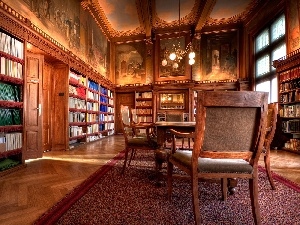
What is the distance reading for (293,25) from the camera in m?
5.70

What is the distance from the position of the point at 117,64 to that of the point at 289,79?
7.85 m

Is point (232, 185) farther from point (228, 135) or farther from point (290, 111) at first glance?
point (290, 111)

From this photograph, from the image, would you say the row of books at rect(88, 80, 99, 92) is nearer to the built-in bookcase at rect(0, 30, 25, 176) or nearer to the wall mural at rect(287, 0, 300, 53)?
the built-in bookcase at rect(0, 30, 25, 176)

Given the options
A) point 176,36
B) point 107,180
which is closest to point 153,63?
point 176,36

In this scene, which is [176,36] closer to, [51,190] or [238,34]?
[238,34]

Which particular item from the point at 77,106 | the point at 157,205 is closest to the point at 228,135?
the point at 157,205

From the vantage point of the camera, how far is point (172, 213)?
5.60 ft

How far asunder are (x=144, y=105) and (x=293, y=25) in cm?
666

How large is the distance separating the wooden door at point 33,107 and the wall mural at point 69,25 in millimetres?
995

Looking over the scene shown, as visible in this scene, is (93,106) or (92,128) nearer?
(92,128)

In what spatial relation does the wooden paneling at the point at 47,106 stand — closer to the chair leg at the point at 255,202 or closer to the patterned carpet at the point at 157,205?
the patterned carpet at the point at 157,205

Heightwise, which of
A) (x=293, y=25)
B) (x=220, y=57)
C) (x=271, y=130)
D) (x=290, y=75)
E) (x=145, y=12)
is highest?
(x=145, y=12)

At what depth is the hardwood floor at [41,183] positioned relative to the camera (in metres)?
1.76

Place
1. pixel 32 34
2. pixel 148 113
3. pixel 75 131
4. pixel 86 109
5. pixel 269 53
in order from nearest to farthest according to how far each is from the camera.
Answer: pixel 32 34 → pixel 75 131 → pixel 86 109 → pixel 269 53 → pixel 148 113
